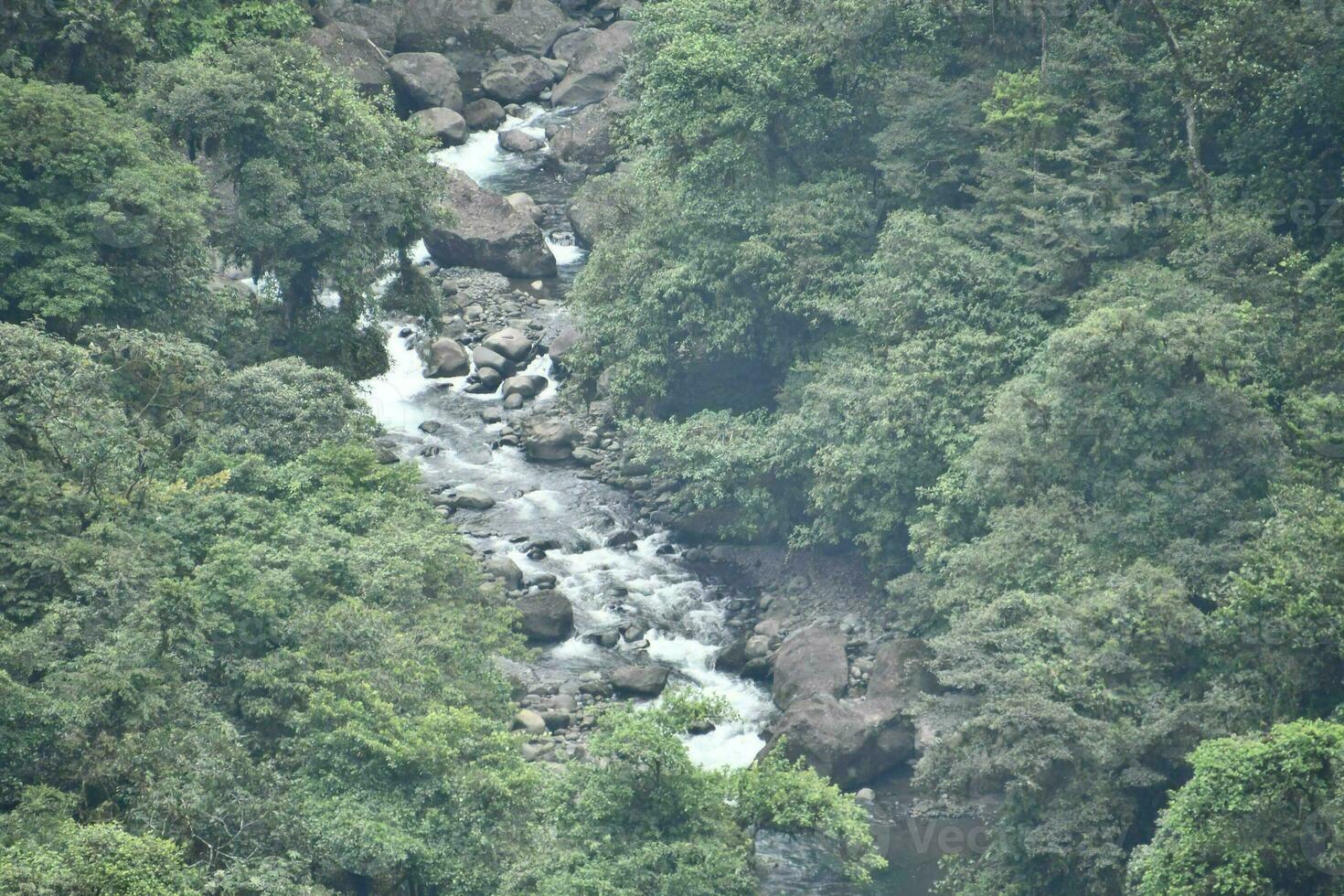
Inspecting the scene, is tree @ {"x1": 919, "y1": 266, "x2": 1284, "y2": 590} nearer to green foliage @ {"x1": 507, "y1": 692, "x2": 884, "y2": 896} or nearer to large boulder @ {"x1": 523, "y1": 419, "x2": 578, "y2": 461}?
green foliage @ {"x1": 507, "y1": 692, "x2": 884, "y2": 896}

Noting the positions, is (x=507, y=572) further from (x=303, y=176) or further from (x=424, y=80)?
(x=424, y=80)

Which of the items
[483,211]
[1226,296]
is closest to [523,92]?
[483,211]

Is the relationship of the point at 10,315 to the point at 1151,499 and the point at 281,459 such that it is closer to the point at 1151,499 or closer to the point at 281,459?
the point at 281,459

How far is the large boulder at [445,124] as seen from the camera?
5038 cm

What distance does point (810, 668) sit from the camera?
3164 cm

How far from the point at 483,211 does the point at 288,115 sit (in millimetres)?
12369

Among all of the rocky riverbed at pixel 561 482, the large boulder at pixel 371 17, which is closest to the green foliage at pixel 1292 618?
the rocky riverbed at pixel 561 482

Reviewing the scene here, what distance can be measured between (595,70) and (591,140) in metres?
3.89

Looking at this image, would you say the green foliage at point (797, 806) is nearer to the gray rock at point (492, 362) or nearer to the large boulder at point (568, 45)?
the gray rock at point (492, 362)

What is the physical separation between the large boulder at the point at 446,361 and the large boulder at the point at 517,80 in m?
13.7

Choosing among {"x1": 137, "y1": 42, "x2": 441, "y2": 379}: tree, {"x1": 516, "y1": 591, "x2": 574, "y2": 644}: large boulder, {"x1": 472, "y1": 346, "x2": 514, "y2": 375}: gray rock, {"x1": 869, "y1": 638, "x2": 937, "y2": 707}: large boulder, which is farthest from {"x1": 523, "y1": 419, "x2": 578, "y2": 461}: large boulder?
{"x1": 869, "y1": 638, "x2": 937, "y2": 707}: large boulder

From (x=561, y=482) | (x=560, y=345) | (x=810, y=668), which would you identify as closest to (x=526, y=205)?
(x=560, y=345)

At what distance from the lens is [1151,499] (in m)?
27.1

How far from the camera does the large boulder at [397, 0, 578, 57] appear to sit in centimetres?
5406
